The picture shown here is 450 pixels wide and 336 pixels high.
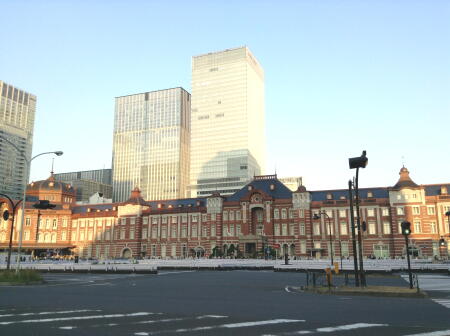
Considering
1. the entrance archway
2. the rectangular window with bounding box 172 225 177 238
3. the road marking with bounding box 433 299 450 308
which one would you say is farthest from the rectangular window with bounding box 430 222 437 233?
the entrance archway

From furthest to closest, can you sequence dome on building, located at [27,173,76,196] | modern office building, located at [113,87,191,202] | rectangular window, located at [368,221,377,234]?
modern office building, located at [113,87,191,202] < dome on building, located at [27,173,76,196] < rectangular window, located at [368,221,377,234]

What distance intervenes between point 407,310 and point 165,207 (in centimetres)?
8629

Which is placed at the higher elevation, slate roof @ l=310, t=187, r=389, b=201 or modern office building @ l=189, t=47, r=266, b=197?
modern office building @ l=189, t=47, r=266, b=197

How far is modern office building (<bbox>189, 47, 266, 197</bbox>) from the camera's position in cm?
16700

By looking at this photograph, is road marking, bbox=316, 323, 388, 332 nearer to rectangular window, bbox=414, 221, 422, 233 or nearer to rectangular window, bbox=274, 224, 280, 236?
rectangular window, bbox=414, 221, 422, 233

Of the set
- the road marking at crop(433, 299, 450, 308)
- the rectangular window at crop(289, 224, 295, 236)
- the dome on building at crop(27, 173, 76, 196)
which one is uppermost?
the dome on building at crop(27, 173, 76, 196)

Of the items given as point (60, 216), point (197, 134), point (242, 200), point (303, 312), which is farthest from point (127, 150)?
point (303, 312)

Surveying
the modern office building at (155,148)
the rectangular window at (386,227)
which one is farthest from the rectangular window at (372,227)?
the modern office building at (155,148)

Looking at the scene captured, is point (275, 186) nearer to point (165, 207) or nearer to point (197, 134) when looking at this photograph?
point (165, 207)

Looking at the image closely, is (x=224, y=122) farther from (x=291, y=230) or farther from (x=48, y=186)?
(x=291, y=230)

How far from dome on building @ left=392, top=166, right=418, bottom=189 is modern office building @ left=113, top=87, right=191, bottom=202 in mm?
121117

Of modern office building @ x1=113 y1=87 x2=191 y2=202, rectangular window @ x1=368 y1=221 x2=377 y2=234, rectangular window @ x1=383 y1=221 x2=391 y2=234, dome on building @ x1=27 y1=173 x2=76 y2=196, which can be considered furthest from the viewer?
modern office building @ x1=113 y1=87 x2=191 y2=202

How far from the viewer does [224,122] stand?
170m

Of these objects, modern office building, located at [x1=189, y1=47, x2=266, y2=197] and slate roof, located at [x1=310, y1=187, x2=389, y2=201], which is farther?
modern office building, located at [x1=189, y1=47, x2=266, y2=197]
